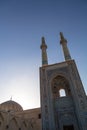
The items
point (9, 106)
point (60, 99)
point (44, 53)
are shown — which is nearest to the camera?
point (60, 99)

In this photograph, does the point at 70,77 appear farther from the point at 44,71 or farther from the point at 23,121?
the point at 23,121

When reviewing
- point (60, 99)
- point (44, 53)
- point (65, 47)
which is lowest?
point (60, 99)

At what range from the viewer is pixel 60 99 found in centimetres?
1156

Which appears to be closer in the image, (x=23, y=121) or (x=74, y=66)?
(x=74, y=66)

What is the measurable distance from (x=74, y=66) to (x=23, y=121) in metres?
11.7

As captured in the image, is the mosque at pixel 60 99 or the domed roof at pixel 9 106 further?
the domed roof at pixel 9 106

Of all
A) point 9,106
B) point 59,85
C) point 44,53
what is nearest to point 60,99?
point 59,85

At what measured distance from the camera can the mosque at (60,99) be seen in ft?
32.9

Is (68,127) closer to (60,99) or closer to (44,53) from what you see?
(60,99)

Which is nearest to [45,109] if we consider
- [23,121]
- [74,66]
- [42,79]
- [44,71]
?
[42,79]

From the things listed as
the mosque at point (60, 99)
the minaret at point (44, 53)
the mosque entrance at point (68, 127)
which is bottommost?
the mosque entrance at point (68, 127)

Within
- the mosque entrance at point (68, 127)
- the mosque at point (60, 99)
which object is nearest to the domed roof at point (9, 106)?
the mosque at point (60, 99)

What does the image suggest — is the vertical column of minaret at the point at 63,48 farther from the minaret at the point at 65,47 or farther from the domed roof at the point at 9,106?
the domed roof at the point at 9,106

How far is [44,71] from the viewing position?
13617 millimetres
